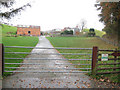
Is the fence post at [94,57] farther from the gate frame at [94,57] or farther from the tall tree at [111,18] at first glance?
the tall tree at [111,18]

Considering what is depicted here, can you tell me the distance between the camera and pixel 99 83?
429 cm

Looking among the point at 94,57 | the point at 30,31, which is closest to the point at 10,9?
the point at 30,31

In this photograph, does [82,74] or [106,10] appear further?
[106,10]

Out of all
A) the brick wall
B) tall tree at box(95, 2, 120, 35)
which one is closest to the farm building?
the brick wall

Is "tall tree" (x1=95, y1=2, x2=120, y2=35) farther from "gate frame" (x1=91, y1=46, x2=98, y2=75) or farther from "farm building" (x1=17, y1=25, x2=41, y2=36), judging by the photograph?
"farm building" (x1=17, y1=25, x2=41, y2=36)

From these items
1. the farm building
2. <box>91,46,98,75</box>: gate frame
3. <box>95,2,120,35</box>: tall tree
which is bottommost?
<box>91,46,98,75</box>: gate frame

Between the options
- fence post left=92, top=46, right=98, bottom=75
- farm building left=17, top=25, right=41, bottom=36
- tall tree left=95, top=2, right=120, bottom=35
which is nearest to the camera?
fence post left=92, top=46, right=98, bottom=75

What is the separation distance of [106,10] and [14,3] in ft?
24.5

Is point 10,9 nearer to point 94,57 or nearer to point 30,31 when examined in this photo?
point 30,31

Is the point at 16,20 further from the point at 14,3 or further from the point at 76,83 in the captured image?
the point at 76,83

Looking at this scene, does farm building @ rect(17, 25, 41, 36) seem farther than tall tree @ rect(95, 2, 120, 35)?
No

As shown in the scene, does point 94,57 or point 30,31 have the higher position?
point 30,31

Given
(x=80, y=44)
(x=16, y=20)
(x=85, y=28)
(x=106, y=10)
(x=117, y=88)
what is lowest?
(x=117, y=88)

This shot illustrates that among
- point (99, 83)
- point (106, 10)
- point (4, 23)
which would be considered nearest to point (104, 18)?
point (106, 10)
